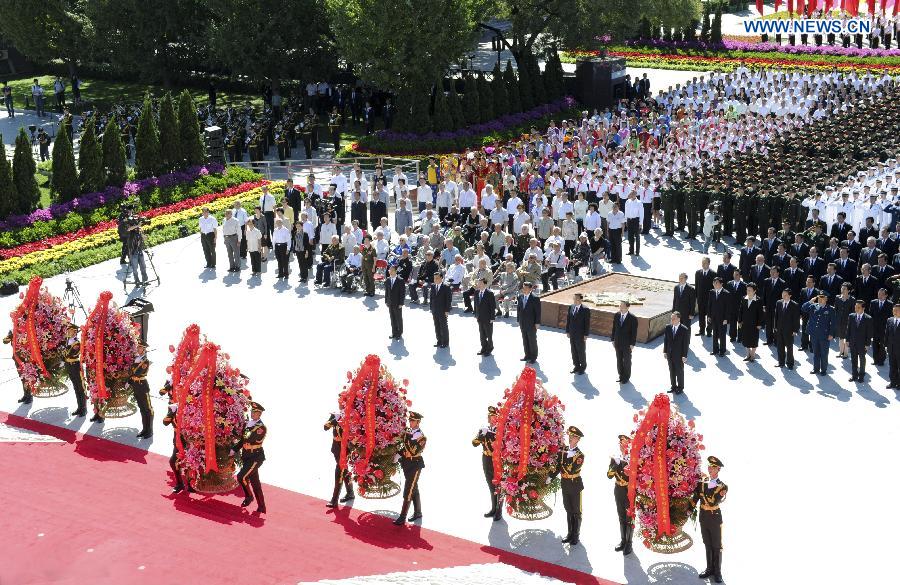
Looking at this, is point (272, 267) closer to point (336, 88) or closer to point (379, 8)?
point (379, 8)

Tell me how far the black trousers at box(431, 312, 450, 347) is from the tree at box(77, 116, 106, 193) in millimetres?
14613

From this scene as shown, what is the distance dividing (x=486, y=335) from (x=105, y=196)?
50.4 feet

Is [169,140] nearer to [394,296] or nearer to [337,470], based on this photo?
[394,296]

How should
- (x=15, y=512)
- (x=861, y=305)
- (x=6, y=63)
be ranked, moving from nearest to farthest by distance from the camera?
(x=15, y=512), (x=861, y=305), (x=6, y=63)

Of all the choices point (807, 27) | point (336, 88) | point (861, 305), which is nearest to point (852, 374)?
point (861, 305)

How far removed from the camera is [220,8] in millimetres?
42969

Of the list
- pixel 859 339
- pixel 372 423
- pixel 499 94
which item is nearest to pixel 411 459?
pixel 372 423

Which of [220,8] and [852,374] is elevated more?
[220,8]

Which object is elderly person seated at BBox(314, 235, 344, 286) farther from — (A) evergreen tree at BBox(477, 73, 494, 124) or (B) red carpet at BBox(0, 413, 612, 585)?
(A) evergreen tree at BBox(477, 73, 494, 124)

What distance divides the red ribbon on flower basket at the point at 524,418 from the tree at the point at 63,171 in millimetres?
20963

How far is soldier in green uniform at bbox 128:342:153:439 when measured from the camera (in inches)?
695

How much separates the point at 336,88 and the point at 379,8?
277 inches

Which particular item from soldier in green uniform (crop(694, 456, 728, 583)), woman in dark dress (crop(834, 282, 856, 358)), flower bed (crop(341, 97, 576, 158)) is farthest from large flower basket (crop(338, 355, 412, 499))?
flower bed (crop(341, 97, 576, 158))

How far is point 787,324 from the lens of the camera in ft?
65.8
